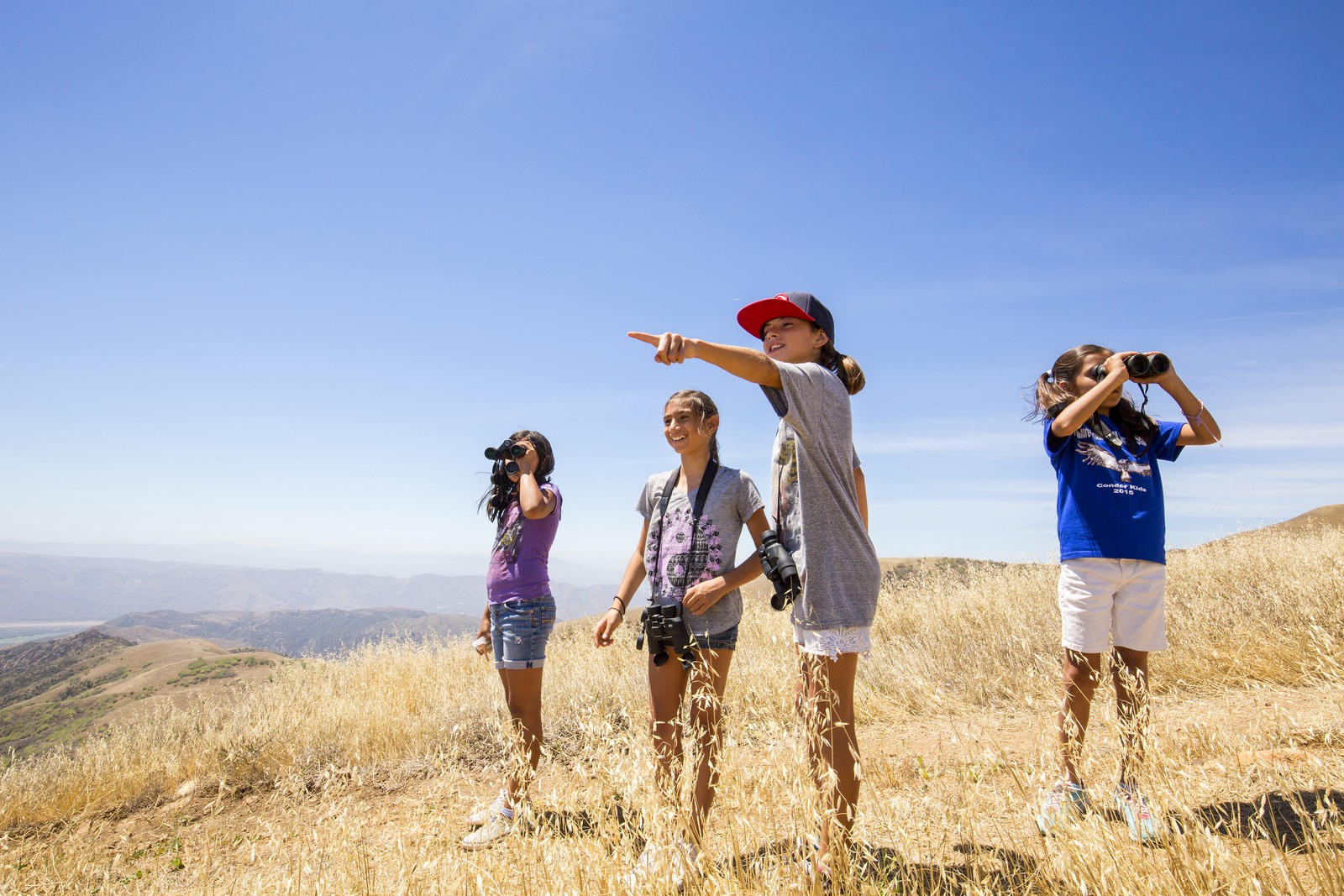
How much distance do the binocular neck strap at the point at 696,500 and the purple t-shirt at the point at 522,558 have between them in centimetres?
83

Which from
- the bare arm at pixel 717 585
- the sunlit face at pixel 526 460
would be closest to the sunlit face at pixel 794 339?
the bare arm at pixel 717 585

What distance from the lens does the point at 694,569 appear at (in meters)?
2.58

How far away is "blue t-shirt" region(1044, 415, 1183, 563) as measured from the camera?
252 centimetres

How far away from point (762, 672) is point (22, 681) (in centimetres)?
6738

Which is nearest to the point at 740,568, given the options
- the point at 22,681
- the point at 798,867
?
the point at 798,867

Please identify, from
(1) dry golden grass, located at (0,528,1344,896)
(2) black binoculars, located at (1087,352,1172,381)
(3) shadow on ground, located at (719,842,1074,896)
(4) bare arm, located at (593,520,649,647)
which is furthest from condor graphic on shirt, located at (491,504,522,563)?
(2) black binoculars, located at (1087,352,1172,381)

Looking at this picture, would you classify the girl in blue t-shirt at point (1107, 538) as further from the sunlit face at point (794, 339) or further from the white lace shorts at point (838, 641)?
the sunlit face at point (794, 339)

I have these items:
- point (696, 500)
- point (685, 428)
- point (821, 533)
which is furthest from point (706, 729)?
point (685, 428)

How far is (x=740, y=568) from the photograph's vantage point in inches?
96.8

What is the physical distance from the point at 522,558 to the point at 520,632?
14.6 inches

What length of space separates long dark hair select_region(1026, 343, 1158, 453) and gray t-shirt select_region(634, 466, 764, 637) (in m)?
1.36

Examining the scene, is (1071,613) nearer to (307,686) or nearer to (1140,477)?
(1140,477)

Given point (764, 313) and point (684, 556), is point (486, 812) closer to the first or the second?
point (684, 556)

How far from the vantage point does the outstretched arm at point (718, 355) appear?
1620 mm
